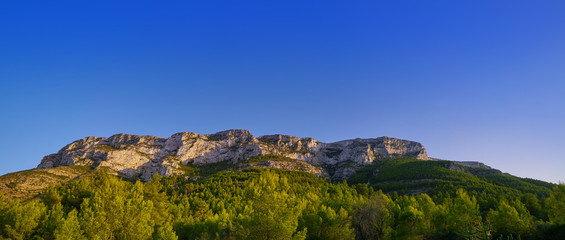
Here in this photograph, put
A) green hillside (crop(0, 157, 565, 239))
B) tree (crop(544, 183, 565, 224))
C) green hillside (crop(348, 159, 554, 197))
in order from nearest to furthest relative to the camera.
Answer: green hillside (crop(0, 157, 565, 239)), tree (crop(544, 183, 565, 224)), green hillside (crop(348, 159, 554, 197))

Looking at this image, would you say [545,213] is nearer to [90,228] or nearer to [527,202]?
[527,202]

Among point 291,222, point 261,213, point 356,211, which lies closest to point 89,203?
point 261,213

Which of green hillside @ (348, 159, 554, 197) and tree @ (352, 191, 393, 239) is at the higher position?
green hillside @ (348, 159, 554, 197)

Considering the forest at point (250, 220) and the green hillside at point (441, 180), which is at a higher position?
the green hillside at point (441, 180)

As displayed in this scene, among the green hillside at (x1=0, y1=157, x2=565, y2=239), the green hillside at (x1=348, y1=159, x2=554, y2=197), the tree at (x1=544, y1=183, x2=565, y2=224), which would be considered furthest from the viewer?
the green hillside at (x1=348, y1=159, x2=554, y2=197)

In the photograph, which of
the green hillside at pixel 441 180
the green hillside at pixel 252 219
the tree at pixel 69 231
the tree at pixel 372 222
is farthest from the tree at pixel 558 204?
the tree at pixel 69 231

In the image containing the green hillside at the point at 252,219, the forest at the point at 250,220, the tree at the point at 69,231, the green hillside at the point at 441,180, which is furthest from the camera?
the green hillside at the point at 441,180

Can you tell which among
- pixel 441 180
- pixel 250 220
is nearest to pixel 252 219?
pixel 250 220

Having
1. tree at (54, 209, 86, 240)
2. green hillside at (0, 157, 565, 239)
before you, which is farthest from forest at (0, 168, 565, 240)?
green hillside at (0, 157, 565, 239)

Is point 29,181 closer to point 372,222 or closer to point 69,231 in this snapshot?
point 69,231

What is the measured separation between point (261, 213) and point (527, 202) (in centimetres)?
9484

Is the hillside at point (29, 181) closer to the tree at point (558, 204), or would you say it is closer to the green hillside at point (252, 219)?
the green hillside at point (252, 219)

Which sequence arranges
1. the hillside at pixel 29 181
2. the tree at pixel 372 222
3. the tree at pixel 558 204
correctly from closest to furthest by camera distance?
the tree at pixel 372 222 → the tree at pixel 558 204 → the hillside at pixel 29 181

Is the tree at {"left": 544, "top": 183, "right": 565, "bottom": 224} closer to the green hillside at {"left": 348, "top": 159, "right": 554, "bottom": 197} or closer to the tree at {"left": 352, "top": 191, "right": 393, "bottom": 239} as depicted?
the tree at {"left": 352, "top": 191, "right": 393, "bottom": 239}
